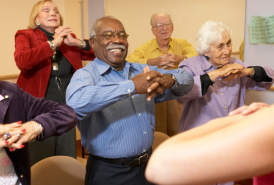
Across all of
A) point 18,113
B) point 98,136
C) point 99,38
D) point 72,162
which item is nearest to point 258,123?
point 18,113

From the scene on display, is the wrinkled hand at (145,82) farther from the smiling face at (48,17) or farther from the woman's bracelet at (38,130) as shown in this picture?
the smiling face at (48,17)

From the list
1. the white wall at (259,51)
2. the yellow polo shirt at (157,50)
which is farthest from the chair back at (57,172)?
the white wall at (259,51)

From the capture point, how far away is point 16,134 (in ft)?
3.83

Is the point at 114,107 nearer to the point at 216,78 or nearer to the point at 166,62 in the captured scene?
the point at 216,78

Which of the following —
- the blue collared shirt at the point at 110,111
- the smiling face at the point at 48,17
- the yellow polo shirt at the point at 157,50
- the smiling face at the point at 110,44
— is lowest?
the blue collared shirt at the point at 110,111

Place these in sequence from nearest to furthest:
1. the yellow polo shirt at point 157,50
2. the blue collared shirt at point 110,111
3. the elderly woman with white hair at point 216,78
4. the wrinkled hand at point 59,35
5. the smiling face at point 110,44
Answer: the blue collared shirt at point 110,111
the smiling face at point 110,44
the elderly woman with white hair at point 216,78
the wrinkled hand at point 59,35
the yellow polo shirt at point 157,50

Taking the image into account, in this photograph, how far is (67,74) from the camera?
2.64m

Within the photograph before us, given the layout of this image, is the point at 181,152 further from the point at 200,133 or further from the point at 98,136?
the point at 98,136

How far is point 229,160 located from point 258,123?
56mm

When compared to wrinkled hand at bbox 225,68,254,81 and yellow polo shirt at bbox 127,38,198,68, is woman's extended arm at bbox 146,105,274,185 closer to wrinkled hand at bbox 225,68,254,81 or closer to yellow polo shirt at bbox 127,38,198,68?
wrinkled hand at bbox 225,68,254,81

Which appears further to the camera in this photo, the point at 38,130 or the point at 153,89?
the point at 153,89

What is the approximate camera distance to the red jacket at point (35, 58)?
7.89ft

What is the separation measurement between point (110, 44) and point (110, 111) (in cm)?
41

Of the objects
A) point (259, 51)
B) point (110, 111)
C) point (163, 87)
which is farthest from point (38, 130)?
point (259, 51)
